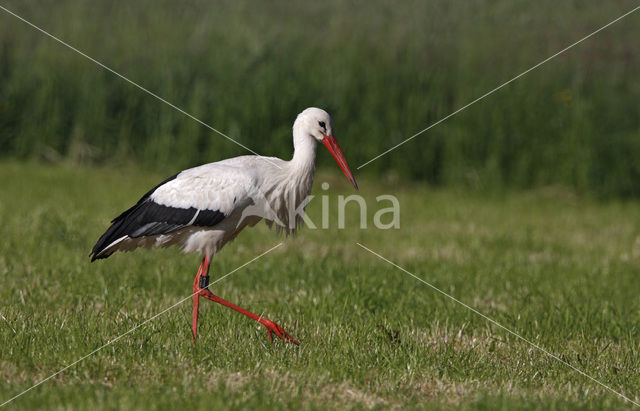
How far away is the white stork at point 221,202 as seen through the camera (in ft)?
16.9

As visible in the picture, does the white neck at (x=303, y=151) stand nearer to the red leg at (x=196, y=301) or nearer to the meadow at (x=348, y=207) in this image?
the red leg at (x=196, y=301)

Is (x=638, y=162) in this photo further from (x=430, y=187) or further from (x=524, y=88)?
(x=430, y=187)

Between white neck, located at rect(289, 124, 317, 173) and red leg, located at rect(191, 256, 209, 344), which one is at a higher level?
white neck, located at rect(289, 124, 317, 173)

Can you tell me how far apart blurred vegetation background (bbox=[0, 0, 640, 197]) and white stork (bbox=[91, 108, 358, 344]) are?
6.42 m

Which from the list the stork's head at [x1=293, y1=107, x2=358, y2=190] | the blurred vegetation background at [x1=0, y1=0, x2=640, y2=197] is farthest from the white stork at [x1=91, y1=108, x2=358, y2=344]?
the blurred vegetation background at [x1=0, y1=0, x2=640, y2=197]

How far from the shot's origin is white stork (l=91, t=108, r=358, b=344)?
5.15 m

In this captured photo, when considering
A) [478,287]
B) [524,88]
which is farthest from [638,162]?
[478,287]

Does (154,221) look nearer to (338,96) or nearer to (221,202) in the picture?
(221,202)

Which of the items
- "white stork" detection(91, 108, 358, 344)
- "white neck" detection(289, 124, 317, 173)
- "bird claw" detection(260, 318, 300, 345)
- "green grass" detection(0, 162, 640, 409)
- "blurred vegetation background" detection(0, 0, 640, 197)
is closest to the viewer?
"green grass" detection(0, 162, 640, 409)

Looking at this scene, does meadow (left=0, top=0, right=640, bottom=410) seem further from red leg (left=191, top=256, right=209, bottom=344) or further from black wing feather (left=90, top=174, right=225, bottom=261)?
black wing feather (left=90, top=174, right=225, bottom=261)

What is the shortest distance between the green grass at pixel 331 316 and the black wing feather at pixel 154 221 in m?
0.47

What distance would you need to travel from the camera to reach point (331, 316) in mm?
5488

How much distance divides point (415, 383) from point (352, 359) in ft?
1.31

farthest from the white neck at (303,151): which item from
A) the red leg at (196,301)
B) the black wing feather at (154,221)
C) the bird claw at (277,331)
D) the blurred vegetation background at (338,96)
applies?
the blurred vegetation background at (338,96)
